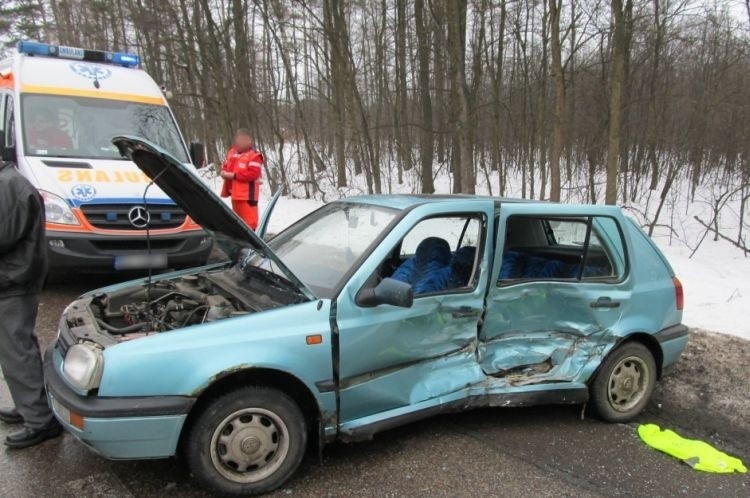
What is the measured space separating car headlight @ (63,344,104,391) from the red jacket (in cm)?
529

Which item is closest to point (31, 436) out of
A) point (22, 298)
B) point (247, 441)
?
point (22, 298)

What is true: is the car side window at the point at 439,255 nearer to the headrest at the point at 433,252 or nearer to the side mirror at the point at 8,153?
the headrest at the point at 433,252

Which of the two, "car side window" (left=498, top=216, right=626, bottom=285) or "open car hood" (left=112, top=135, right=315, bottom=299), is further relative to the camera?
"car side window" (left=498, top=216, right=626, bottom=285)

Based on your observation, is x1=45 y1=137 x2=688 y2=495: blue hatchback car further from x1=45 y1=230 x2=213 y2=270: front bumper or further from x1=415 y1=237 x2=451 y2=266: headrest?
x1=45 y1=230 x2=213 y2=270: front bumper

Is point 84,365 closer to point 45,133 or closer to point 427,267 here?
point 427,267

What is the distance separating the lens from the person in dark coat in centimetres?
310

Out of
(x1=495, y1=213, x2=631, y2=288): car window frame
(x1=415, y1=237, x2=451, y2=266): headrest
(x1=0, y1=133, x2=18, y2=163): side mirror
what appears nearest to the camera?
(x1=495, y1=213, x2=631, y2=288): car window frame

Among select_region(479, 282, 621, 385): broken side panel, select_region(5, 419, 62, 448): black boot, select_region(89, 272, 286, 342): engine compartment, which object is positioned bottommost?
select_region(5, 419, 62, 448): black boot

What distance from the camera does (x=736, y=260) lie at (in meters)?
10.4

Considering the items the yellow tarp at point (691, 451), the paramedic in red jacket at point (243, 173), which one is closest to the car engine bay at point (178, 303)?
the yellow tarp at point (691, 451)

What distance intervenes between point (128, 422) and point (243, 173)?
222 inches

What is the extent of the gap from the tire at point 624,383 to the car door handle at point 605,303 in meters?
0.31

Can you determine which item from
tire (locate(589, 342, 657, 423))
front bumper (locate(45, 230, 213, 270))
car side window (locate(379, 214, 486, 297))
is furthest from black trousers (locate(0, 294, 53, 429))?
tire (locate(589, 342, 657, 423))

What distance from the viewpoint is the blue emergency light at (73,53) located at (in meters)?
7.05
